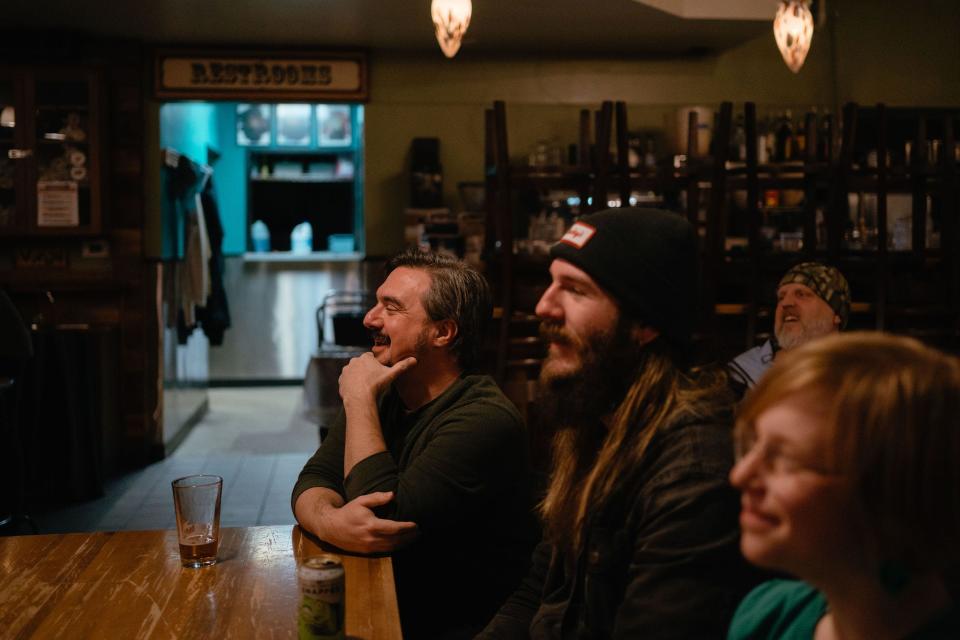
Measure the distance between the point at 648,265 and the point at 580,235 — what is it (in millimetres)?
133

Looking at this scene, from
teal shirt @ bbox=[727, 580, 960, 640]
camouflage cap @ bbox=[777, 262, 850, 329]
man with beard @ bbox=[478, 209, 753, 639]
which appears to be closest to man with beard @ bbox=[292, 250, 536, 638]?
man with beard @ bbox=[478, 209, 753, 639]

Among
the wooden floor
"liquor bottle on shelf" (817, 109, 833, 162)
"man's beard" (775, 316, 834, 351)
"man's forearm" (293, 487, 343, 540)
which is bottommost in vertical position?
the wooden floor

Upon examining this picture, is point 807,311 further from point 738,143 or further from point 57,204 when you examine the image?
point 57,204

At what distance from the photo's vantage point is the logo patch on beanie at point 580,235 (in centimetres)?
154

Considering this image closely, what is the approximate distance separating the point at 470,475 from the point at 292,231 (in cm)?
880

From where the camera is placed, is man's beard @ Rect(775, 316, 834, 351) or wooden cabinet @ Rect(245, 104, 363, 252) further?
wooden cabinet @ Rect(245, 104, 363, 252)

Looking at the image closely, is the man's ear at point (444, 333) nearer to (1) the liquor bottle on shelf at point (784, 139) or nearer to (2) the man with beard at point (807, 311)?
(2) the man with beard at point (807, 311)

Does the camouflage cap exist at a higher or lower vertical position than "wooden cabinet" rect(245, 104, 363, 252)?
lower

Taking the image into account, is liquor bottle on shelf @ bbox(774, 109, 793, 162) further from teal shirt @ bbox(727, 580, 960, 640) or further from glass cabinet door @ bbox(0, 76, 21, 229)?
teal shirt @ bbox(727, 580, 960, 640)

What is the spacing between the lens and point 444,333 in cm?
218

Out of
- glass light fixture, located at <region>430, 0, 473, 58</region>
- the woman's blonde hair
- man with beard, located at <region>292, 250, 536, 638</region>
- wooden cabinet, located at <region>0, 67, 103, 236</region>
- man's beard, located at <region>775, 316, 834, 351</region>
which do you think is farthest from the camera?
wooden cabinet, located at <region>0, 67, 103, 236</region>

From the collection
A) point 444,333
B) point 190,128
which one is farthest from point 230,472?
point 444,333

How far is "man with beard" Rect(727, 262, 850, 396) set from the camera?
11.8 ft

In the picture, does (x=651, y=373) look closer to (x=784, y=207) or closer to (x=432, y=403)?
(x=432, y=403)
